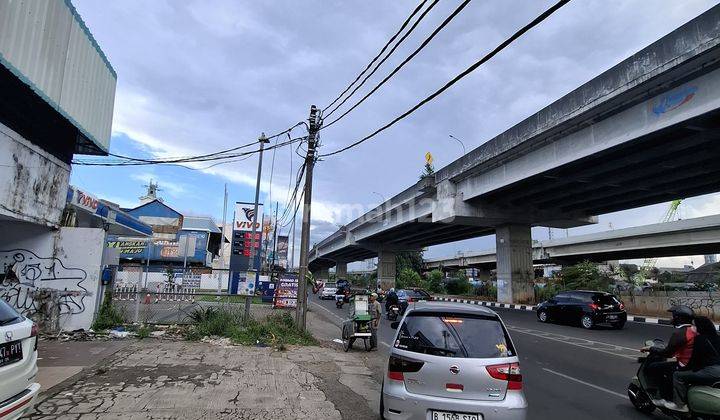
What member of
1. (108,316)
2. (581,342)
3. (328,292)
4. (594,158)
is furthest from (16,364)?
(328,292)

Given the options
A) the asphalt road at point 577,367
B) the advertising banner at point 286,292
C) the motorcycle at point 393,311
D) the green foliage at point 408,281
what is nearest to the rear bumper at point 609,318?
the asphalt road at point 577,367

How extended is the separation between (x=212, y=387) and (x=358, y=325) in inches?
207

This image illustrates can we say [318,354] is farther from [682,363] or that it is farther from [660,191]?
[660,191]

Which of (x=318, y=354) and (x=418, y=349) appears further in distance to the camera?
(x=318, y=354)

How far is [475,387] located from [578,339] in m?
12.4

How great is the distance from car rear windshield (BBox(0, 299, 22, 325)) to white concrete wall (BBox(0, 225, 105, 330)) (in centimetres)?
746

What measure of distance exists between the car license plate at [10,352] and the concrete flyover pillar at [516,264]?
29.1 metres

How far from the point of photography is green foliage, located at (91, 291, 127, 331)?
38.5ft

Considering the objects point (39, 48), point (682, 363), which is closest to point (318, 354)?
point (682, 363)

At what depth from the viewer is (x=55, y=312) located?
1128 centimetres

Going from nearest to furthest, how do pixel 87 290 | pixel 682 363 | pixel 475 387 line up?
pixel 475 387
pixel 682 363
pixel 87 290

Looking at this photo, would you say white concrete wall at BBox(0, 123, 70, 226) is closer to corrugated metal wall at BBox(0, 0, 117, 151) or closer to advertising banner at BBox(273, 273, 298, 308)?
corrugated metal wall at BBox(0, 0, 117, 151)

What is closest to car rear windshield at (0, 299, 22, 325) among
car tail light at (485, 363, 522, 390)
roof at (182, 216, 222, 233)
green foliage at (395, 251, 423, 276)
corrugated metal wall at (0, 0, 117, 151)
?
car tail light at (485, 363, 522, 390)

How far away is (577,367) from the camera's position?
10.2 metres
